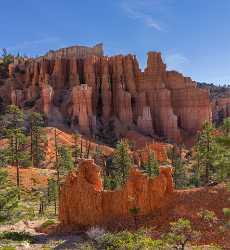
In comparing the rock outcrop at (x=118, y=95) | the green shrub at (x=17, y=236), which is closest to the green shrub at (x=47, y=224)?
the green shrub at (x=17, y=236)

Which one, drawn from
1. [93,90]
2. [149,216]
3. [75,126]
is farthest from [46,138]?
[149,216]

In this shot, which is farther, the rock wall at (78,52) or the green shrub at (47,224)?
the rock wall at (78,52)

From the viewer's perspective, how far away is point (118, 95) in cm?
10862

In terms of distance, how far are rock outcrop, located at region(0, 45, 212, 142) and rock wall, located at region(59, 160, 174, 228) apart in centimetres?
6093

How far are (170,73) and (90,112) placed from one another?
67.0 feet

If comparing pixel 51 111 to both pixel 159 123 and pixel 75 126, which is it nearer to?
pixel 75 126

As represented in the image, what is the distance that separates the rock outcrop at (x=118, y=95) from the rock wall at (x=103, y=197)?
60926mm

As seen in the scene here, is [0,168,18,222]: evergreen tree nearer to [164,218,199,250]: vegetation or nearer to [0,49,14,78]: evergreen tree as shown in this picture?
[164,218,199,250]: vegetation

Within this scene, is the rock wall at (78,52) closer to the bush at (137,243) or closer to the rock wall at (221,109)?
the rock wall at (221,109)

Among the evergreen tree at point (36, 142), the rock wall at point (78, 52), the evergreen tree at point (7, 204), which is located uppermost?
the rock wall at point (78, 52)

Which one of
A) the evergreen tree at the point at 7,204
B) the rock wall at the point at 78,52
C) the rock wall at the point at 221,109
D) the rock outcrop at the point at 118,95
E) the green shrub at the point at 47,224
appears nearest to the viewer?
the evergreen tree at the point at 7,204

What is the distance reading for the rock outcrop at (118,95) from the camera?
10288 cm

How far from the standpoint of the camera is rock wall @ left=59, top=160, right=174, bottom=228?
118 feet

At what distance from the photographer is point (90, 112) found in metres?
103
